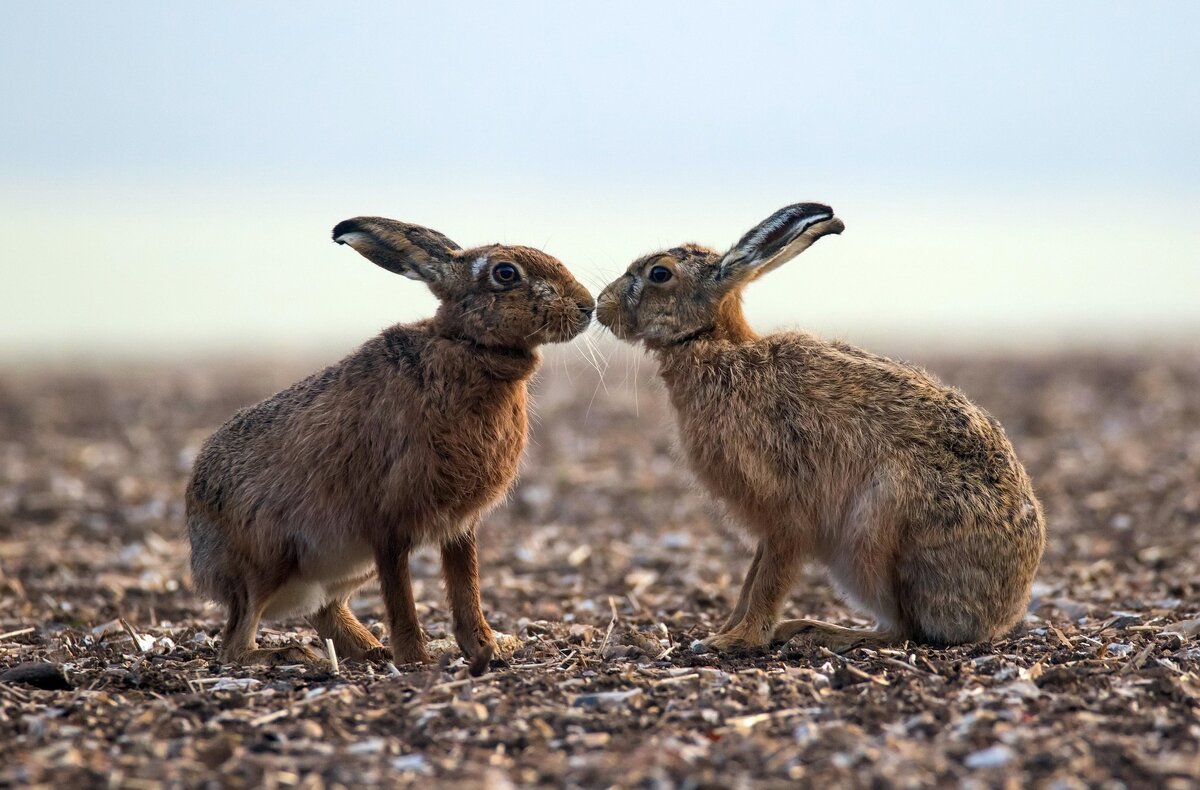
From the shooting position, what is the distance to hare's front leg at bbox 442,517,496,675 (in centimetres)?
644

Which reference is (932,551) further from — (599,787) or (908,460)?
A: (599,787)

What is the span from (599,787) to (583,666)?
1752 mm

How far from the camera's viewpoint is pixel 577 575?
9.59 m

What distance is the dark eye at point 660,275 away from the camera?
23.7ft

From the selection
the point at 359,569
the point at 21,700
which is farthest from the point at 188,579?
the point at 21,700

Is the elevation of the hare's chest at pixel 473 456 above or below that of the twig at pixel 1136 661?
above

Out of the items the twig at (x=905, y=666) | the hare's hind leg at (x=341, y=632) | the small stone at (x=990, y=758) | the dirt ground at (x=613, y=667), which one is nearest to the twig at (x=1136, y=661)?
the dirt ground at (x=613, y=667)

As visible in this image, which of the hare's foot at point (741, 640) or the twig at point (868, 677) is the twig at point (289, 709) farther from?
the twig at point (868, 677)

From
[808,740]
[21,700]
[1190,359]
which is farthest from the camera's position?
[1190,359]

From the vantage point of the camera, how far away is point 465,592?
6.51 meters

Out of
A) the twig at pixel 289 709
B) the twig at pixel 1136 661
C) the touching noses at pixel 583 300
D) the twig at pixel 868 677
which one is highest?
the touching noses at pixel 583 300

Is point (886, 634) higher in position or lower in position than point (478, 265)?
lower

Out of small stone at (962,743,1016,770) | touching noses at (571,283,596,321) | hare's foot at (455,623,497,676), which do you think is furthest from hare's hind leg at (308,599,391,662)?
small stone at (962,743,1016,770)

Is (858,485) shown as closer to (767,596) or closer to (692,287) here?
(767,596)
